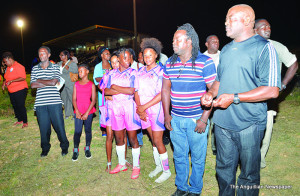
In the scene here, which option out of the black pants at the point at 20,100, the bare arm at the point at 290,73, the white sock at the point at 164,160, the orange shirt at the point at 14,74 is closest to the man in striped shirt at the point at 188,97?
the white sock at the point at 164,160

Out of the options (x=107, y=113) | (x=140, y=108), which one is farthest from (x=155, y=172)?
(x=107, y=113)

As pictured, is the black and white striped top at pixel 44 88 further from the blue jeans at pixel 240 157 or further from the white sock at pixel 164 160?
the blue jeans at pixel 240 157

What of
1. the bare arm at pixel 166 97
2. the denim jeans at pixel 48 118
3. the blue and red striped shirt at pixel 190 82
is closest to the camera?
the blue and red striped shirt at pixel 190 82

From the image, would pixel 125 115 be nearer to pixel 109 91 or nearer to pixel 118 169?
pixel 109 91

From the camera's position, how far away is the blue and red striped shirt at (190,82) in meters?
2.56

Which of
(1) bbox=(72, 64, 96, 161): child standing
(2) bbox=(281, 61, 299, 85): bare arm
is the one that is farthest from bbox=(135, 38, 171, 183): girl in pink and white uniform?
(2) bbox=(281, 61, 299, 85): bare arm

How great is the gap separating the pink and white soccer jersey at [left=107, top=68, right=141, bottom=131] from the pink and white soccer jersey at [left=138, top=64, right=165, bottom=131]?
241 mm

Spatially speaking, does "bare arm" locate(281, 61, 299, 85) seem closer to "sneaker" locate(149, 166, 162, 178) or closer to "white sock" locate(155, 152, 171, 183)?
"white sock" locate(155, 152, 171, 183)

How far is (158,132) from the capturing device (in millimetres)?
3266

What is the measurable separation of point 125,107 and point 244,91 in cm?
206

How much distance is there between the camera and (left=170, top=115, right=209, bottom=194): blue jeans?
2.73 m

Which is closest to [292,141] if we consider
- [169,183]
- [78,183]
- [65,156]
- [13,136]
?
[169,183]

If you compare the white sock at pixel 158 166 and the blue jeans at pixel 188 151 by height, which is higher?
the blue jeans at pixel 188 151

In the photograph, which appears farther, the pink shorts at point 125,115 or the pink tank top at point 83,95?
the pink tank top at point 83,95
